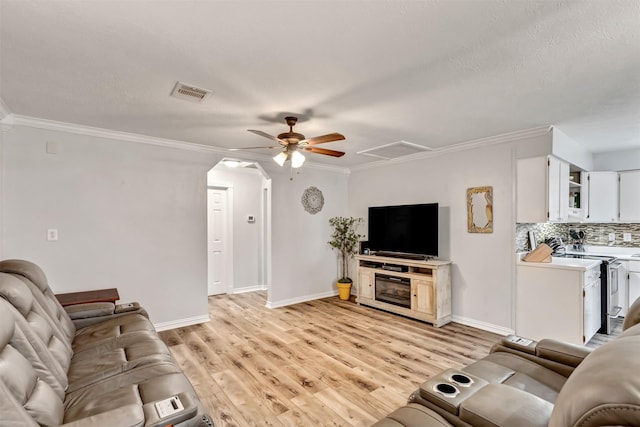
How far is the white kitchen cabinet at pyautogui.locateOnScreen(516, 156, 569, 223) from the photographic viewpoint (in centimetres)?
350

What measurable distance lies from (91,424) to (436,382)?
53.6 inches

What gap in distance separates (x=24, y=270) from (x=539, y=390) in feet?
10.7

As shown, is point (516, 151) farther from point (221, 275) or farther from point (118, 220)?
point (221, 275)

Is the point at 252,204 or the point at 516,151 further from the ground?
the point at 516,151

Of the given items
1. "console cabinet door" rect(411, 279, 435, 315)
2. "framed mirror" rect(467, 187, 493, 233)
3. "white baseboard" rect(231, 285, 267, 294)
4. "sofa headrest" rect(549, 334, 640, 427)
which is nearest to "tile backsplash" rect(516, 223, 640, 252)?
"framed mirror" rect(467, 187, 493, 233)

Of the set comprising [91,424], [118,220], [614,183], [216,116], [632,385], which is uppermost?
[216,116]

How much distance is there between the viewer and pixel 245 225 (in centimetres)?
630

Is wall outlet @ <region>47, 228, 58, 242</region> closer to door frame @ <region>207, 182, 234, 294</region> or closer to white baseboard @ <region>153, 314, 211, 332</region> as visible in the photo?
white baseboard @ <region>153, 314, 211, 332</region>

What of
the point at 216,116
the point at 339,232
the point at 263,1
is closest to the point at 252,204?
the point at 339,232

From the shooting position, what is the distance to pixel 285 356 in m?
3.22

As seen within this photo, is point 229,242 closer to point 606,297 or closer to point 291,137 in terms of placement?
point 291,137

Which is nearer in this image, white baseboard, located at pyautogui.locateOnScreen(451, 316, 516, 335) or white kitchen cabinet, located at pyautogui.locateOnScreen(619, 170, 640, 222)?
white baseboard, located at pyautogui.locateOnScreen(451, 316, 516, 335)

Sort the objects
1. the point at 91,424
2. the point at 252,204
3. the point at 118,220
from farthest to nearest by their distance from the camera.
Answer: the point at 252,204, the point at 118,220, the point at 91,424

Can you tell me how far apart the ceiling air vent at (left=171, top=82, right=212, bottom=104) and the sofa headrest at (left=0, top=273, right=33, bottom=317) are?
1651 millimetres
